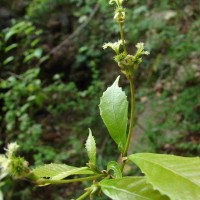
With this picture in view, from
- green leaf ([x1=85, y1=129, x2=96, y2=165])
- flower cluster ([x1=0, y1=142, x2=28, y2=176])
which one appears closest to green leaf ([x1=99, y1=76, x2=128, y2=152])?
green leaf ([x1=85, y1=129, x2=96, y2=165])

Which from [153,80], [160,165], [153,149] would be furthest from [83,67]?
[160,165]

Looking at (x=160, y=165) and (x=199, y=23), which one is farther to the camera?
(x=199, y=23)

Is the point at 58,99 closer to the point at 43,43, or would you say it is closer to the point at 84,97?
the point at 84,97

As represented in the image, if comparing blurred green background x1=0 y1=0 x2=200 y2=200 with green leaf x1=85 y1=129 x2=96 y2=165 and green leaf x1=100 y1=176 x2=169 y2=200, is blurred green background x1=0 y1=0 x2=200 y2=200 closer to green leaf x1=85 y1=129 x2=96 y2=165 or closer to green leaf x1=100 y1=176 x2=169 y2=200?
green leaf x1=85 y1=129 x2=96 y2=165

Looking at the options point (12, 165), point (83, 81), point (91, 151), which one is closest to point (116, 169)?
point (91, 151)

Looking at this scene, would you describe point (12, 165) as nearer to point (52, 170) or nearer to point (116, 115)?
point (52, 170)
